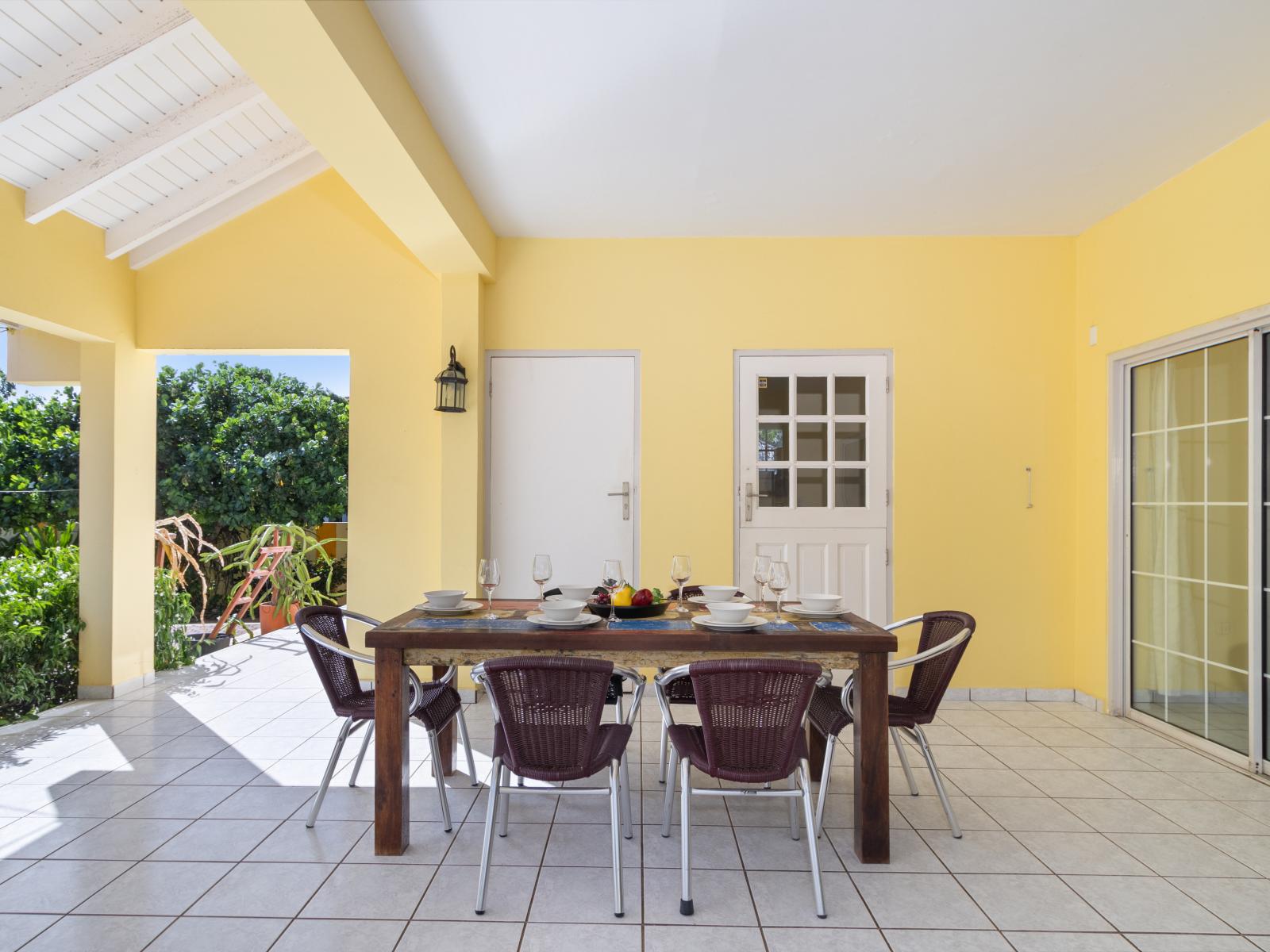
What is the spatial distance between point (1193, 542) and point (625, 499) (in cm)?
314

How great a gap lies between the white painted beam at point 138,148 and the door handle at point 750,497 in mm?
3456

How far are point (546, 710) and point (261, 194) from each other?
4102 mm

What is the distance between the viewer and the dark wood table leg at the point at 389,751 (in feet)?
8.71

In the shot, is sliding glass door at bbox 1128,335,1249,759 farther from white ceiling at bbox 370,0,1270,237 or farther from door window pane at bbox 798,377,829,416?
door window pane at bbox 798,377,829,416

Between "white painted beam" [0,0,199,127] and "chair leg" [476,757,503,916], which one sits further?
"white painted beam" [0,0,199,127]

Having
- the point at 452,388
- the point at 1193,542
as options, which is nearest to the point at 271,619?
the point at 452,388

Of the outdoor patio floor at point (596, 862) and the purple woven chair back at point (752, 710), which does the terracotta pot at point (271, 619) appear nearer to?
the outdoor patio floor at point (596, 862)

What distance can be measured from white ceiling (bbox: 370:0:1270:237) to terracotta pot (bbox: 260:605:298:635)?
464 centimetres

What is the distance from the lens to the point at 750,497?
16.4 feet

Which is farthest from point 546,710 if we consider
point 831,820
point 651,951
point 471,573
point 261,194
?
point 261,194

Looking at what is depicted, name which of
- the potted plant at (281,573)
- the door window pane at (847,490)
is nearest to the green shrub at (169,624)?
the potted plant at (281,573)

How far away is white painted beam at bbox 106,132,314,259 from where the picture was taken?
445 cm

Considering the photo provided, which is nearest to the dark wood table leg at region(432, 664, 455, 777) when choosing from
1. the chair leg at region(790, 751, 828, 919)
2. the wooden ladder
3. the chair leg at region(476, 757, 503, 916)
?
the chair leg at region(476, 757, 503, 916)

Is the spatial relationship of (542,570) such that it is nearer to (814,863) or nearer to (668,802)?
(668,802)
